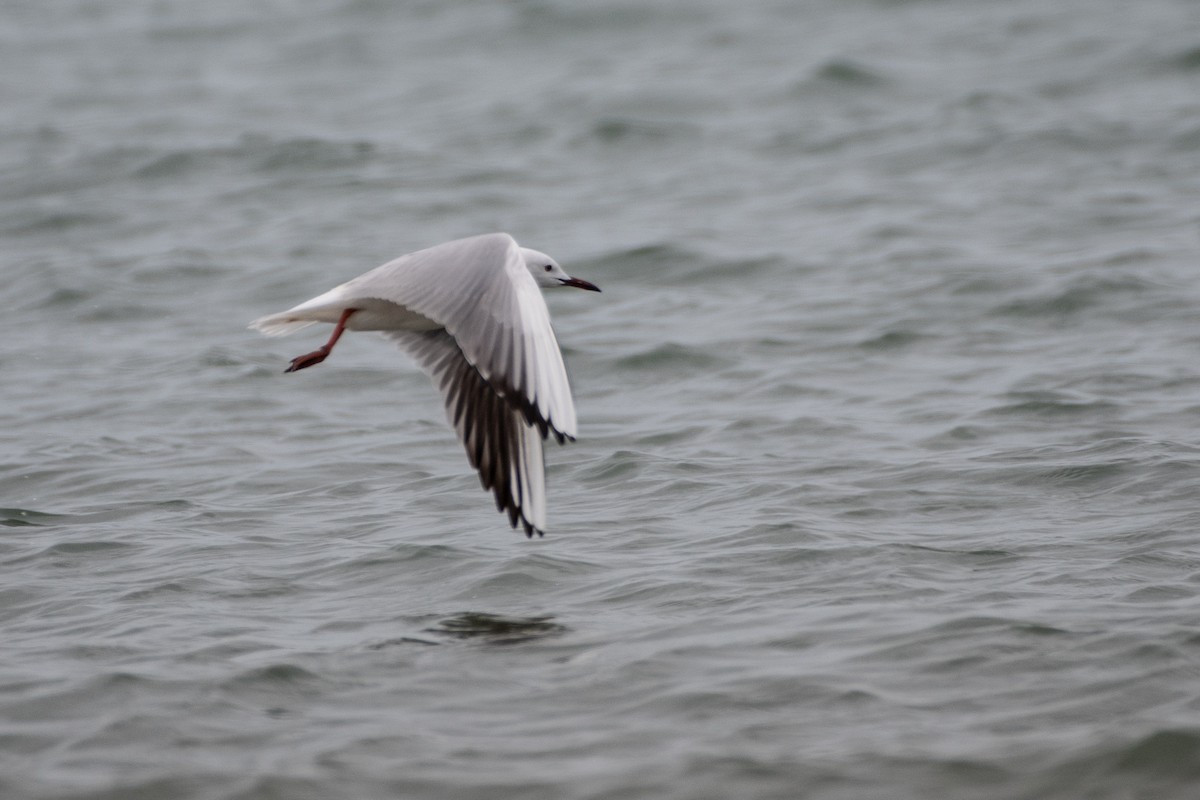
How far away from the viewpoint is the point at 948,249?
33.7 feet

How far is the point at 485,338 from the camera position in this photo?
5.19 metres

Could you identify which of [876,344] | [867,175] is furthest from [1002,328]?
[867,175]

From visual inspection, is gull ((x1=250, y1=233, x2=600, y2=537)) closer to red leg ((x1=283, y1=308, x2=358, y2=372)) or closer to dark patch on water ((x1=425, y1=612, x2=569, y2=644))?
red leg ((x1=283, y1=308, x2=358, y2=372))

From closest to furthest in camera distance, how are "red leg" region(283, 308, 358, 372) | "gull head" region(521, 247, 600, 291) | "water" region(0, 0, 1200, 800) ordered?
1. "water" region(0, 0, 1200, 800)
2. "red leg" region(283, 308, 358, 372)
3. "gull head" region(521, 247, 600, 291)

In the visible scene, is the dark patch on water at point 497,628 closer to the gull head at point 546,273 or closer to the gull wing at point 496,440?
the gull wing at point 496,440

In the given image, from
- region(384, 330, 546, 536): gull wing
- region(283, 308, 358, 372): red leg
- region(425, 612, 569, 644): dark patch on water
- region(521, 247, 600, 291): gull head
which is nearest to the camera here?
region(425, 612, 569, 644): dark patch on water

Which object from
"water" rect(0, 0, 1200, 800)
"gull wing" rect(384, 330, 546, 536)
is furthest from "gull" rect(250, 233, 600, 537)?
"water" rect(0, 0, 1200, 800)

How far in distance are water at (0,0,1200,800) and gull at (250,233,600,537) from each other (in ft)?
1.24

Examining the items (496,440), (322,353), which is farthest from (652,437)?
(322,353)

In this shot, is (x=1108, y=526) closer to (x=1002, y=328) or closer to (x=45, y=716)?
(x=1002, y=328)

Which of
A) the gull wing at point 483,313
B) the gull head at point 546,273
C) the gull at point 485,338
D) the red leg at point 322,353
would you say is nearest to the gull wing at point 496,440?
the gull at point 485,338

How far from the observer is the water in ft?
14.5

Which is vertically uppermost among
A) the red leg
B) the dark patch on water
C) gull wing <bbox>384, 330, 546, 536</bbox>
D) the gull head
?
the gull head

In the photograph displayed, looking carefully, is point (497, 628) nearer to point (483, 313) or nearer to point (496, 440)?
point (496, 440)
